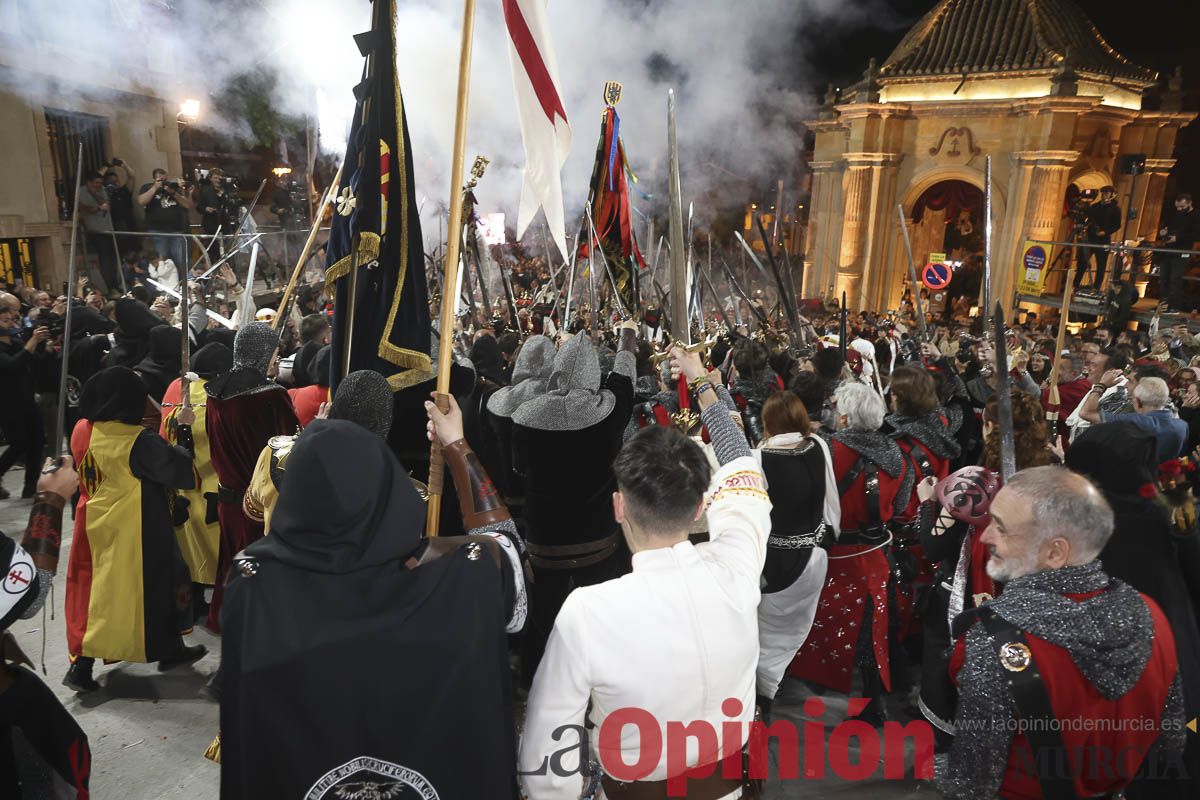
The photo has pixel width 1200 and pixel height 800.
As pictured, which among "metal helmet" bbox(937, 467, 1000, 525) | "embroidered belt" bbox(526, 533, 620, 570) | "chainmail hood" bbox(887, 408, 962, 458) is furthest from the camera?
"chainmail hood" bbox(887, 408, 962, 458)

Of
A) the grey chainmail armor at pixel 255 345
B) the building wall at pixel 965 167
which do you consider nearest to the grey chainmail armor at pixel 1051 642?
the grey chainmail armor at pixel 255 345

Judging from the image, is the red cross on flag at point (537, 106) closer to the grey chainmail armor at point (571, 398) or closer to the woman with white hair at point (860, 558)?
the grey chainmail armor at point (571, 398)

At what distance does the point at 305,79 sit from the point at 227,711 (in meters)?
16.8

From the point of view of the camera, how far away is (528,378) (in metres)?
3.84

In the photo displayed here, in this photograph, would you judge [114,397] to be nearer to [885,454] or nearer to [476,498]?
[476,498]

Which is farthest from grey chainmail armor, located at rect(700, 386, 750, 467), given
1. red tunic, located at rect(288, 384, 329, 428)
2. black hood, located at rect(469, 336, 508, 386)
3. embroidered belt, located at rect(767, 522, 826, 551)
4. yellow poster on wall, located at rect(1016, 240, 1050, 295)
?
yellow poster on wall, located at rect(1016, 240, 1050, 295)

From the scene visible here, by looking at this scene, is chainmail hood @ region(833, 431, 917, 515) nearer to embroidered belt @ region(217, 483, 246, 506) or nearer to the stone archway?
embroidered belt @ region(217, 483, 246, 506)

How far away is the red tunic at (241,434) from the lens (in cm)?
381

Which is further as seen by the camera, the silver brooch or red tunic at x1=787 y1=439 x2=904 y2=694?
red tunic at x1=787 y1=439 x2=904 y2=694

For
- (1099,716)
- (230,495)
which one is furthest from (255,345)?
(1099,716)

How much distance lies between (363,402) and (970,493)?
2.43 m

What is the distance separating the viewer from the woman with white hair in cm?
374

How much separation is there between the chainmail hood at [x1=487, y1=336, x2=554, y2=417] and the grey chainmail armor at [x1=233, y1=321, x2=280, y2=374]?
4.46 ft

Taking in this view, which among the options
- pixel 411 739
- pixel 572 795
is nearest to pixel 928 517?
pixel 572 795
